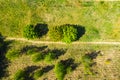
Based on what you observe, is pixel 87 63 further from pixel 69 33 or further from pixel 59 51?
pixel 69 33

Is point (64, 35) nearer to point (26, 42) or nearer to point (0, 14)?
point (26, 42)

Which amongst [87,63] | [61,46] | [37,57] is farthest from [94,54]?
[37,57]

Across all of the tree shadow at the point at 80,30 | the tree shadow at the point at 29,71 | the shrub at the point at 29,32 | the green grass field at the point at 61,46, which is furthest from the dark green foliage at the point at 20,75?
the tree shadow at the point at 80,30

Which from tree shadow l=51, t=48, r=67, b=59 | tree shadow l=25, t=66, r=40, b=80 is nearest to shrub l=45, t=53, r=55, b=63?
tree shadow l=51, t=48, r=67, b=59

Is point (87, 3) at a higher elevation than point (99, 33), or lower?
higher

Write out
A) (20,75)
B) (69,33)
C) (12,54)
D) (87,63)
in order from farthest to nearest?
(12,54), (87,63), (69,33), (20,75)

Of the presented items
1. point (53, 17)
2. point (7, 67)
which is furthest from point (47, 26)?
point (7, 67)
